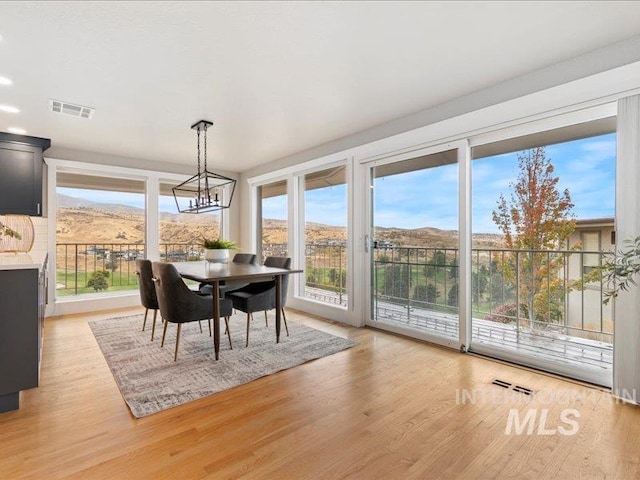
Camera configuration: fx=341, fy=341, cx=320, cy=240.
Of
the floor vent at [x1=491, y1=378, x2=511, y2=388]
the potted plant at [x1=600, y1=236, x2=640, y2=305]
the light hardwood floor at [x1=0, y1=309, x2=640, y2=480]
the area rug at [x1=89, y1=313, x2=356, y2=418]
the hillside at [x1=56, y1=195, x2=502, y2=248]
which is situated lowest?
the light hardwood floor at [x1=0, y1=309, x2=640, y2=480]

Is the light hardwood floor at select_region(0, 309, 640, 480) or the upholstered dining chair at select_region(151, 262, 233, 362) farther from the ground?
the upholstered dining chair at select_region(151, 262, 233, 362)

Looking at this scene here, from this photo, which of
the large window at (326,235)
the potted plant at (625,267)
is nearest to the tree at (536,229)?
the potted plant at (625,267)

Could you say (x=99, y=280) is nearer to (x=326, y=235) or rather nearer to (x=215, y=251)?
(x=215, y=251)

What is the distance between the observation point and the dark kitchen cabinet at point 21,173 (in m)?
4.11

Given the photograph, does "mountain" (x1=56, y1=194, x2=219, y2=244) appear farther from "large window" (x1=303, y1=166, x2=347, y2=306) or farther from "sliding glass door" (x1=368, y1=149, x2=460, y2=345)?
"sliding glass door" (x1=368, y1=149, x2=460, y2=345)

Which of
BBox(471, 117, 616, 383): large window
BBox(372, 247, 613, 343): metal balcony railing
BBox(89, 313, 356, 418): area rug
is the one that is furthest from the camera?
BBox(372, 247, 613, 343): metal balcony railing

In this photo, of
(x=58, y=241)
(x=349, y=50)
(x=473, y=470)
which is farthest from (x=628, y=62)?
(x=58, y=241)

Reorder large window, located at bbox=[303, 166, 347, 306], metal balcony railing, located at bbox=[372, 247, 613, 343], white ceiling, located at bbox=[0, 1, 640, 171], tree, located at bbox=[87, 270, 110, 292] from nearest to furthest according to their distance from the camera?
white ceiling, located at bbox=[0, 1, 640, 171], metal balcony railing, located at bbox=[372, 247, 613, 343], large window, located at bbox=[303, 166, 347, 306], tree, located at bbox=[87, 270, 110, 292]

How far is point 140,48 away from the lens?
2.30m

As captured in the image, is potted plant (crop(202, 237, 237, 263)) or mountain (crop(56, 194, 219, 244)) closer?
potted plant (crop(202, 237, 237, 263))

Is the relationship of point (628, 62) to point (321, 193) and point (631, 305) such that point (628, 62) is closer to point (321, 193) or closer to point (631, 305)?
point (631, 305)

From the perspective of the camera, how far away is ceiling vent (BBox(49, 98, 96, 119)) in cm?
321

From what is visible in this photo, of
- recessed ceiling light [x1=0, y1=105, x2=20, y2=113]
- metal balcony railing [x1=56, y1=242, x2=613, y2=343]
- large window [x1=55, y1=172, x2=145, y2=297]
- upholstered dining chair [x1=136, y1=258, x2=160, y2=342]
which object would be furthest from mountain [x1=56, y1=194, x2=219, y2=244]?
upholstered dining chair [x1=136, y1=258, x2=160, y2=342]

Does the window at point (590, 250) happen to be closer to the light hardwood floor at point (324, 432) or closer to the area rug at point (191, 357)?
the light hardwood floor at point (324, 432)
